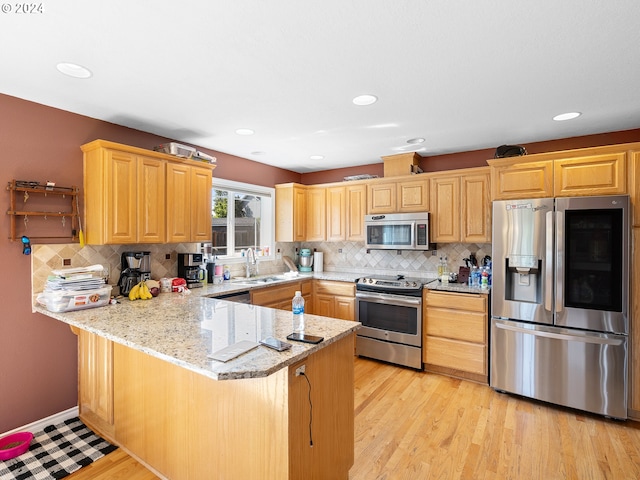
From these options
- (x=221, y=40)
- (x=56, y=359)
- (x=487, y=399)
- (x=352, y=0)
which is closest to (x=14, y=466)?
(x=56, y=359)

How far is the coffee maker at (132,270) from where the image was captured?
281cm

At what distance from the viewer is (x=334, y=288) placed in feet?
13.6

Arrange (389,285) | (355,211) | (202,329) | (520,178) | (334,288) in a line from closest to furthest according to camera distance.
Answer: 1. (202,329)
2. (520,178)
3. (389,285)
4. (334,288)
5. (355,211)

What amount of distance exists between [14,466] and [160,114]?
264 centimetres

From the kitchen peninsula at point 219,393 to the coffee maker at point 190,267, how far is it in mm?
923

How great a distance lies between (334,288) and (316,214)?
117cm

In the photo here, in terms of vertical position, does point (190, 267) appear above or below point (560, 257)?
below

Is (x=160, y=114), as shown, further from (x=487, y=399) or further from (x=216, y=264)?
(x=487, y=399)

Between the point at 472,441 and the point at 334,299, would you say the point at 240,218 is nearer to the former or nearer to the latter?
the point at 334,299

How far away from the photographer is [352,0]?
4.65ft

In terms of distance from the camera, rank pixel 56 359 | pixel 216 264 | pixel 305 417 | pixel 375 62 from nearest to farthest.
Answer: pixel 305 417 → pixel 375 62 → pixel 56 359 → pixel 216 264

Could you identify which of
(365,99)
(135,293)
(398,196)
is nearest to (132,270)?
(135,293)

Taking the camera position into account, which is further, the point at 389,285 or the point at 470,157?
the point at 470,157

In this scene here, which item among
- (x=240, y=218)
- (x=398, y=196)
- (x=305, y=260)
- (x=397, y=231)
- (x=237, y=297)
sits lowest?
(x=237, y=297)
